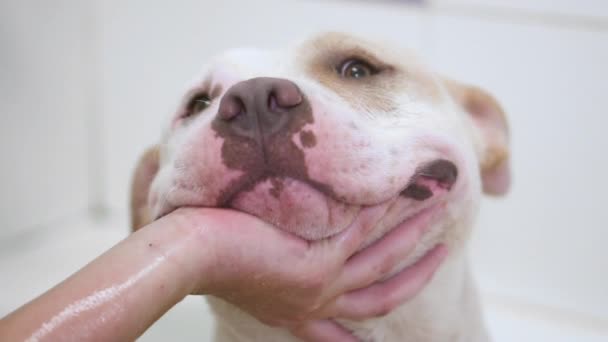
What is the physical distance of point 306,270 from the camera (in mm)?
836

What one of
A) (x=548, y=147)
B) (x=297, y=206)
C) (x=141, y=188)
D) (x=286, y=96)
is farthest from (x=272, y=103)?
(x=548, y=147)

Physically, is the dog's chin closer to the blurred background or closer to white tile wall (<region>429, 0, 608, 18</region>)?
the blurred background

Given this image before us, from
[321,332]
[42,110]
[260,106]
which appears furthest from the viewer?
[42,110]

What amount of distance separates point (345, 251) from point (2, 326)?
46 cm

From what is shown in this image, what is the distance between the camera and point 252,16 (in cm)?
235

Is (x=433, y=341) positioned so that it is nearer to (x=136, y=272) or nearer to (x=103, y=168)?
(x=136, y=272)

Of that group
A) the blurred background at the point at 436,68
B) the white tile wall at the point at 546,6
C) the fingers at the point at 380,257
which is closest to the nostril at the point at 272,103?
the fingers at the point at 380,257

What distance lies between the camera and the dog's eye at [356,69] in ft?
3.61

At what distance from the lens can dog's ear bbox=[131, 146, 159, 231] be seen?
4.37 ft

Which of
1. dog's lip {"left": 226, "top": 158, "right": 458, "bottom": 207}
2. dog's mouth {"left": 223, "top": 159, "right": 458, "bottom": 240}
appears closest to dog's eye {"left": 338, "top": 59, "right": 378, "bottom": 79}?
dog's lip {"left": 226, "top": 158, "right": 458, "bottom": 207}

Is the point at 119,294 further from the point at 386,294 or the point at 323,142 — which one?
the point at 386,294

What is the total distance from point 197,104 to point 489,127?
68 cm

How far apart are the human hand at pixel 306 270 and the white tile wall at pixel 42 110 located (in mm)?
1579

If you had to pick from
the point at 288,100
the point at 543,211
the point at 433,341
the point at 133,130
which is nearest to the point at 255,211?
the point at 288,100
